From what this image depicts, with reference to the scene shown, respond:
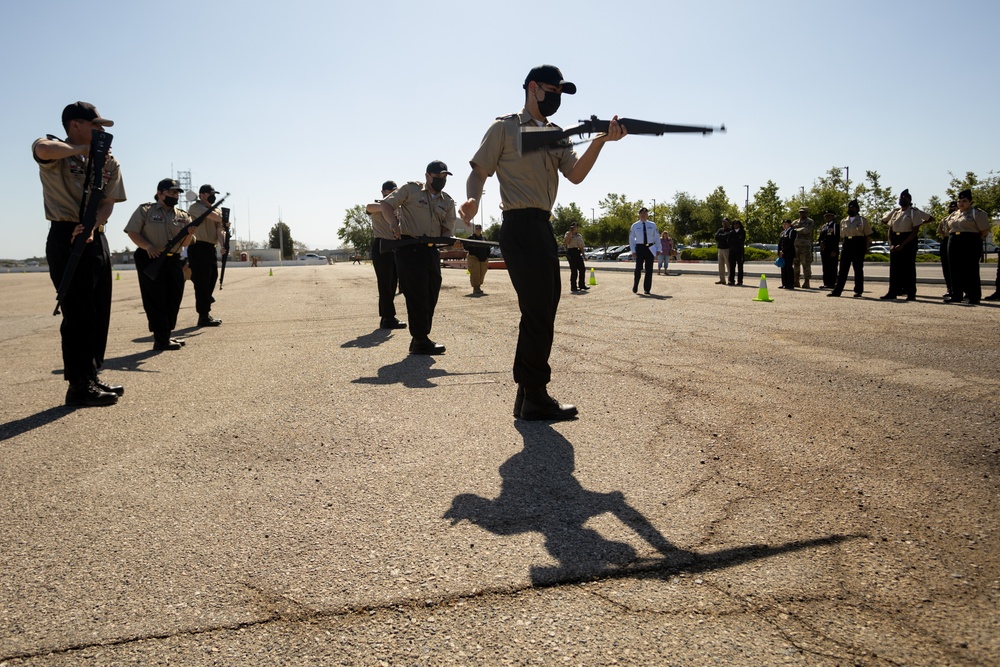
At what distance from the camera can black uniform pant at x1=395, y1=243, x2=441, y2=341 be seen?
7.82 metres

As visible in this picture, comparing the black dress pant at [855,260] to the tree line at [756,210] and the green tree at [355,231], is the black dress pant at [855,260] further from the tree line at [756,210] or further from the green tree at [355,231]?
the green tree at [355,231]

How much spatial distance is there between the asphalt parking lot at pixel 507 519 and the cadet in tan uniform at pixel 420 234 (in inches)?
59.8

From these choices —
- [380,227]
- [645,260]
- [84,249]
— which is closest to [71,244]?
[84,249]

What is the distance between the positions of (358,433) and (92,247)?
2733 millimetres

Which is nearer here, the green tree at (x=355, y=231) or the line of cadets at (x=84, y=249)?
the line of cadets at (x=84, y=249)

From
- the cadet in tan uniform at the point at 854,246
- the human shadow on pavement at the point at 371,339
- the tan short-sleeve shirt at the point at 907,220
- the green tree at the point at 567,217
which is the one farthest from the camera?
the green tree at the point at 567,217

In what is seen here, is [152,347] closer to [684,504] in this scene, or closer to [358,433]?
[358,433]

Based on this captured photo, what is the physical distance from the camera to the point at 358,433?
436 cm

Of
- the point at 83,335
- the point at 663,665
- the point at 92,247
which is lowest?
the point at 663,665

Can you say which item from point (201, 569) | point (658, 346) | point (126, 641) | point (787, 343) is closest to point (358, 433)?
point (201, 569)

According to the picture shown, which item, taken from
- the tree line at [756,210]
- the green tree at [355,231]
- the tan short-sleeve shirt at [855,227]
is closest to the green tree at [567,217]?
the tree line at [756,210]

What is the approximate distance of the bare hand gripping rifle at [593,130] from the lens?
4.42 m

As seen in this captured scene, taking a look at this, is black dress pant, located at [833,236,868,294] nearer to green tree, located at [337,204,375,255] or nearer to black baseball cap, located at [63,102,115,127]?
black baseball cap, located at [63,102,115,127]

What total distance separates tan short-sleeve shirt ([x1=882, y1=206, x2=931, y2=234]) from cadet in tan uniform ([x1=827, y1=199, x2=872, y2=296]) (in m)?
0.53
